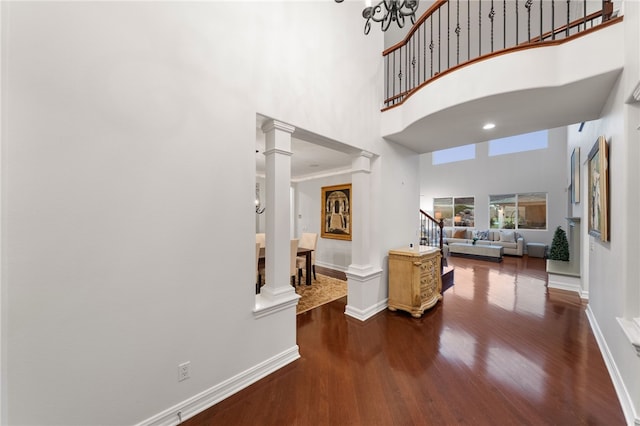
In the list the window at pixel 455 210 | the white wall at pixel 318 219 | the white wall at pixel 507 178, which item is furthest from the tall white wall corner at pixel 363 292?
the window at pixel 455 210

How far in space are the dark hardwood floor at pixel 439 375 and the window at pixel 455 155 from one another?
7.18 metres

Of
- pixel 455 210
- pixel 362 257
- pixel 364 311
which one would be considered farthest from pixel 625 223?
pixel 455 210

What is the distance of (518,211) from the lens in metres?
8.26

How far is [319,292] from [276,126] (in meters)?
3.02

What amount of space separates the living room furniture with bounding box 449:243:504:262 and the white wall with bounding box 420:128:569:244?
6.28ft

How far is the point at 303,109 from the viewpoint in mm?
2383

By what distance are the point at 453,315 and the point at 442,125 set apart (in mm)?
2515

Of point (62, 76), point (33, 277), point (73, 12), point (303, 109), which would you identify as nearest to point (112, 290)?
point (33, 277)

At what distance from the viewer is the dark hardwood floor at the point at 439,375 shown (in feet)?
5.44

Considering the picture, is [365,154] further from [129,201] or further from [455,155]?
[455,155]

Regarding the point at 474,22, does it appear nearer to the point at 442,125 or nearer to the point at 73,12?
the point at 442,125

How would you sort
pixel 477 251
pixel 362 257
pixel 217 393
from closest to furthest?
pixel 217 393 → pixel 362 257 → pixel 477 251

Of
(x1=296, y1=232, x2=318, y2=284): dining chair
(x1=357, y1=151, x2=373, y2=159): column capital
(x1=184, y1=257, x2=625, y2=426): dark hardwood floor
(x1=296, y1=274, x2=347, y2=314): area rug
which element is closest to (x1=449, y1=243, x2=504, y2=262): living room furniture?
(x1=184, y1=257, x2=625, y2=426): dark hardwood floor

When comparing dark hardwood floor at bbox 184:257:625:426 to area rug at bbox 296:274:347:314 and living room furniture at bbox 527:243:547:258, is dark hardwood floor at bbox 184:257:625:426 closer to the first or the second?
area rug at bbox 296:274:347:314
